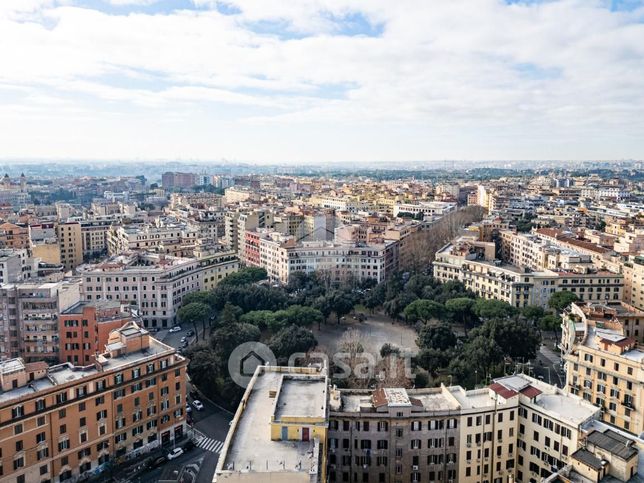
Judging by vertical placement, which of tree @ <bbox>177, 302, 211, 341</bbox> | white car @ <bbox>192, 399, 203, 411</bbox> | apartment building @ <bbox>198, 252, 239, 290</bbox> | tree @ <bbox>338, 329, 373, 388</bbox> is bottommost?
white car @ <bbox>192, 399, 203, 411</bbox>

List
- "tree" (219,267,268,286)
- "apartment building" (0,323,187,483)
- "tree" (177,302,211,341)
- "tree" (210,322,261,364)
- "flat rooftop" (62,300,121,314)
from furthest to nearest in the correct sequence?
"tree" (219,267,268,286) → "tree" (177,302,211,341) → "flat rooftop" (62,300,121,314) → "tree" (210,322,261,364) → "apartment building" (0,323,187,483)

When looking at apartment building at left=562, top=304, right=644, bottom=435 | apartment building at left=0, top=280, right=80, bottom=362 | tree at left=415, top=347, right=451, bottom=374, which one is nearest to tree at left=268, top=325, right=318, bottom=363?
tree at left=415, top=347, right=451, bottom=374

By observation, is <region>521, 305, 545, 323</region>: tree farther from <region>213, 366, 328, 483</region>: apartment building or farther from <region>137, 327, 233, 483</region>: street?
<region>213, 366, 328, 483</region>: apartment building

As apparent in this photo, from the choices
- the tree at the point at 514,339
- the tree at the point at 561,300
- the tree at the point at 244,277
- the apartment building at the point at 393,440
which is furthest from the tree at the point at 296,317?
the tree at the point at 561,300

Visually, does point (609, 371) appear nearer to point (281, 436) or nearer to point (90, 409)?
point (281, 436)

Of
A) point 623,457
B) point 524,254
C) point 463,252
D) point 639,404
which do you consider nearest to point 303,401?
point 623,457

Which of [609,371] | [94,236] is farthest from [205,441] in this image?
[94,236]
